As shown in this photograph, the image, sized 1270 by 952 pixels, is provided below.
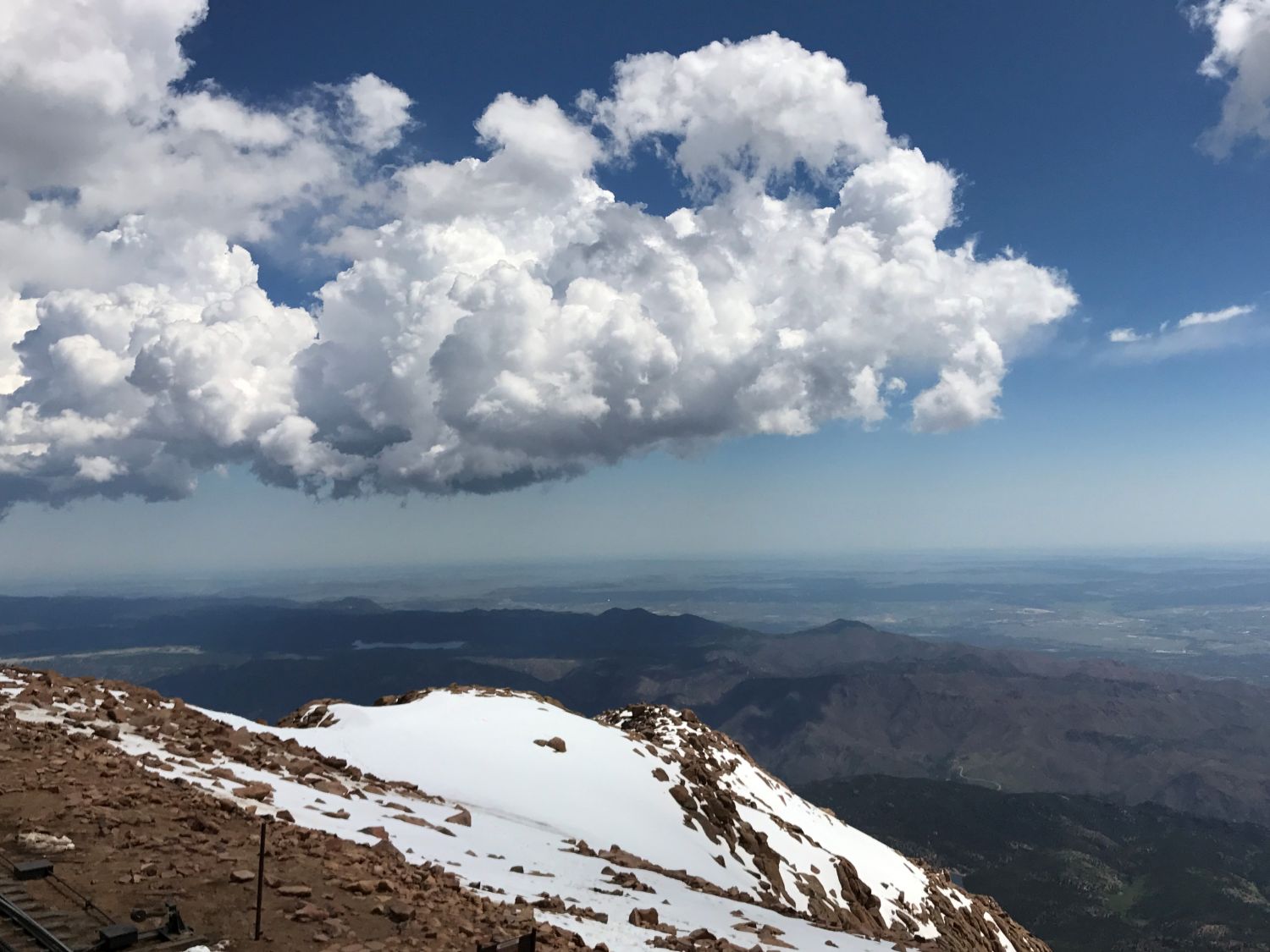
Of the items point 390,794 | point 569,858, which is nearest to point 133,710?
point 390,794

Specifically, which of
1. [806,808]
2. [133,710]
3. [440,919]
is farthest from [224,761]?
[806,808]

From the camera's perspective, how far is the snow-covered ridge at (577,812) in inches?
1027

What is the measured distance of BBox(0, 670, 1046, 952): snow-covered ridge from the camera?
85.6ft

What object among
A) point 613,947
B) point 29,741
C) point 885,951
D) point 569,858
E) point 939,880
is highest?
point 29,741

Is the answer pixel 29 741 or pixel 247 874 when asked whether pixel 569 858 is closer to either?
pixel 247 874

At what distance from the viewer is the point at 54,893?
1576 cm

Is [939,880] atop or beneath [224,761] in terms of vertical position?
beneath

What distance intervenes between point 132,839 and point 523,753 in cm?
3035

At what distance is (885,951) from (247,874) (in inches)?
891

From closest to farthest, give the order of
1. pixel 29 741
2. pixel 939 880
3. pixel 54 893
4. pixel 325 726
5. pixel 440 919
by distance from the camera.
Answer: pixel 54 893 → pixel 440 919 → pixel 29 741 → pixel 325 726 → pixel 939 880

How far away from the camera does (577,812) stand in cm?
4138

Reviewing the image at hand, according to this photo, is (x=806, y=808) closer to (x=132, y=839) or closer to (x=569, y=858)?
(x=569, y=858)

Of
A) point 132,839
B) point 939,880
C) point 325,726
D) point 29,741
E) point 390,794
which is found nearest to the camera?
point 132,839

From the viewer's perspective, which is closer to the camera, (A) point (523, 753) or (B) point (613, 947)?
(B) point (613, 947)
